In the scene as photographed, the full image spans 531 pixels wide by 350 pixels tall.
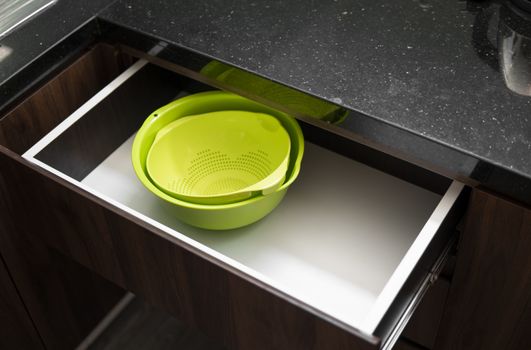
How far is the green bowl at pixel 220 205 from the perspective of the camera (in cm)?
104

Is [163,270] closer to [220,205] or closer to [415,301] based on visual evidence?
[220,205]

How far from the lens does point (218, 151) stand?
1225 mm

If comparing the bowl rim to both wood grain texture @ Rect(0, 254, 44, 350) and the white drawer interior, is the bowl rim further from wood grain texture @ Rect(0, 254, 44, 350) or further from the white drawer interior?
wood grain texture @ Rect(0, 254, 44, 350)

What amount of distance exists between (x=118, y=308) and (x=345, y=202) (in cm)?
72

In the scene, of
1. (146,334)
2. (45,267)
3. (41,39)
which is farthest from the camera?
(146,334)

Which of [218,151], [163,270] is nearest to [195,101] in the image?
[218,151]

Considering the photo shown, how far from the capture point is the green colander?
1174mm

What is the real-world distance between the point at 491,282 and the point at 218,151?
49 cm

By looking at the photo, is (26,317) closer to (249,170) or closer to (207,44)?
(249,170)

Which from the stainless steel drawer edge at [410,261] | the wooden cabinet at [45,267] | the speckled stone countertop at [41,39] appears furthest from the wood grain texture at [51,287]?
the stainless steel drawer edge at [410,261]

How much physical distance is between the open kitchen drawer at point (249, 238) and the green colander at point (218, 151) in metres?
0.06

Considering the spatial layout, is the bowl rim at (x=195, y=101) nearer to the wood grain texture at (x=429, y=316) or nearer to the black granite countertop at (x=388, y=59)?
the black granite countertop at (x=388, y=59)

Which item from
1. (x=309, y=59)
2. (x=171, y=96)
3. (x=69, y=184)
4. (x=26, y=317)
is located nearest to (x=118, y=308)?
(x=26, y=317)

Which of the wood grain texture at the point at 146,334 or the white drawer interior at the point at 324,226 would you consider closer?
the white drawer interior at the point at 324,226
